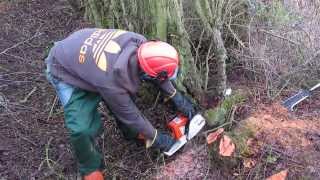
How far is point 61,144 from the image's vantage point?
4.07m

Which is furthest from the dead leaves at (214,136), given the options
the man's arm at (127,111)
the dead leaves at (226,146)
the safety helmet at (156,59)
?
the safety helmet at (156,59)

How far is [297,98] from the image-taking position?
3730 millimetres

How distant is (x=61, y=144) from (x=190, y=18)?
5.12 feet

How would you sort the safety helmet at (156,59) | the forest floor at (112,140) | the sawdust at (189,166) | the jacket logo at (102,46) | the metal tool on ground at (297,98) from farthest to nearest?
the metal tool on ground at (297,98) → the sawdust at (189,166) → the forest floor at (112,140) → the jacket logo at (102,46) → the safety helmet at (156,59)

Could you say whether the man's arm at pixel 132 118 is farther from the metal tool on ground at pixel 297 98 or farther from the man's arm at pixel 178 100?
the metal tool on ground at pixel 297 98

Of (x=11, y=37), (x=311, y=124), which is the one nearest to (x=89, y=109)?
(x=311, y=124)

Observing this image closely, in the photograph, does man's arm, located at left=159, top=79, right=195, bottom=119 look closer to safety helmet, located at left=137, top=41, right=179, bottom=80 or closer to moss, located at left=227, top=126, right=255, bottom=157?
moss, located at left=227, top=126, right=255, bottom=157

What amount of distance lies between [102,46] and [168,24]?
2.37 ft

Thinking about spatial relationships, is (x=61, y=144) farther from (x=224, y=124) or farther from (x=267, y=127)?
(x=267, y=127)

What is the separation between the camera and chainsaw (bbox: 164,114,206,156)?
139 inches

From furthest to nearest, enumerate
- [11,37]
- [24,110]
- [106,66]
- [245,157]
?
[11,37]
[24,110]
[245,157]
[106,66]

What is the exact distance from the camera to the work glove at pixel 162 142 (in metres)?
3.36

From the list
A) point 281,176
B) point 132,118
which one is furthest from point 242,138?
point 132,118

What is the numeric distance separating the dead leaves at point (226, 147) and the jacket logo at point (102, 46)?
1.01 m
